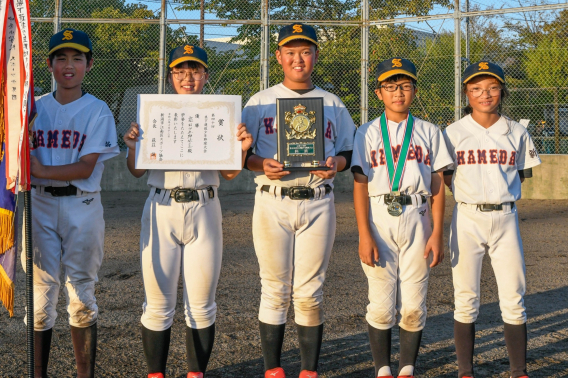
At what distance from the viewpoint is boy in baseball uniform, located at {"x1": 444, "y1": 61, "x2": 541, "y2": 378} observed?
397cm

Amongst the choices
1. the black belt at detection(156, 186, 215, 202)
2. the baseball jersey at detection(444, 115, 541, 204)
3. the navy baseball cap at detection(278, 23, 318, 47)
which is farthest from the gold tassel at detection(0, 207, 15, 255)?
the baseball jersey at detection(444, 115, 541, 204)

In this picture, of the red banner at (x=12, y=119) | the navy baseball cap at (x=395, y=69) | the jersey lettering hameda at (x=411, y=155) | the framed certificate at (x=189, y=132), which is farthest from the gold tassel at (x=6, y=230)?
the navy baseball cap at (x=395, y=69)

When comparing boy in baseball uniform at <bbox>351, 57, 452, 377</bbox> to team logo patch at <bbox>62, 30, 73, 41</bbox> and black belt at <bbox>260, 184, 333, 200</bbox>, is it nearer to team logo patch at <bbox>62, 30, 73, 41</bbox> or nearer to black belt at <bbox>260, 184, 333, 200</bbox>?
black belt at <bbox>260, 184, 333, 200</bbox>

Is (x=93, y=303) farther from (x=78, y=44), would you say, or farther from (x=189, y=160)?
(x=78, y=44)

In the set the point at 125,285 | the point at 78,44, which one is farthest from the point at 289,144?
the point at 125,285

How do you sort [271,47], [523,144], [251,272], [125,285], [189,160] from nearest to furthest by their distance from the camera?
1. [189,160]
2. [523,144]
3. [125,285]
4. [251,272]
5. [271,47]

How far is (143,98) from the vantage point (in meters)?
3.89

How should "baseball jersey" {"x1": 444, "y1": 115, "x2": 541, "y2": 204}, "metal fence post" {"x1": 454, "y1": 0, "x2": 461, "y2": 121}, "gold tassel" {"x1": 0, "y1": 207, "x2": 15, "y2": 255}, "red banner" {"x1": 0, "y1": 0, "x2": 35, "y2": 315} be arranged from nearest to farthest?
1. "red banner" {"x1": 0, "y1": 0, "x2": 35, "y2": 315}
2. "gold tassel" {"x1": 0, "y1": 207, "x2": 15, "y2": 255}
3. "baseball jersey" {"x1": 444, "y1": 115, "x2": 541, "y2": 204}
4. "metal fence post" {"x1": 454, "y1": 0, "x2": 461, "y2": 121}

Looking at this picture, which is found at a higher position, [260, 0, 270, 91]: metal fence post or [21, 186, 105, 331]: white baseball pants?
[260, 0, 270, 91]: metal fence post

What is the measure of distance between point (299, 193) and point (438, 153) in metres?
1.02

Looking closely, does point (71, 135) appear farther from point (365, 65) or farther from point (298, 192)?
point (365, 65)

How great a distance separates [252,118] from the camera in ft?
13.2

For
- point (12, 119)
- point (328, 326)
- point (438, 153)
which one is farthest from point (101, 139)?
point (328, 326)

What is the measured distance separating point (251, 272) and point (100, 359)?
9.52 ft
